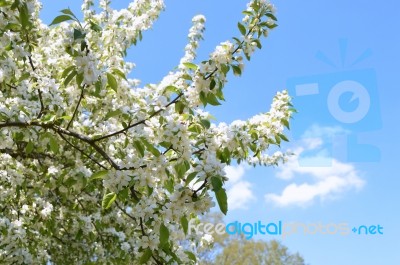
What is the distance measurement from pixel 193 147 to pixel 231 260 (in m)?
22.3

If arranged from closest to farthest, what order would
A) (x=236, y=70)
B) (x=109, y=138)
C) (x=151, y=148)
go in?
1. (x=151, y=148)
2. (x=236, y=70)
3. (x=109, y=138)

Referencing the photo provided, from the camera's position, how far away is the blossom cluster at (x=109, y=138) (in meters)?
2.75

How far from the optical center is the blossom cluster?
275 cm

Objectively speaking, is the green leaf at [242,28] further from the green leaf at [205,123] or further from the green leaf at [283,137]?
the green leaf at [283,137]

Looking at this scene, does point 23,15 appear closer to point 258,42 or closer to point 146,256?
point 258,42

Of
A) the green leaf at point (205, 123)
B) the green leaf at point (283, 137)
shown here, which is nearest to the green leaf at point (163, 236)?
the green leaf at point (205, 123)

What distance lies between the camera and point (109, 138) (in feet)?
14.8

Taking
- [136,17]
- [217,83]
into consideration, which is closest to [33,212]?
[136,17]

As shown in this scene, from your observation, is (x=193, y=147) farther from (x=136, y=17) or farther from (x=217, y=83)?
(x=136, y=17)

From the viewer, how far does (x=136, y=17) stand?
606 cm

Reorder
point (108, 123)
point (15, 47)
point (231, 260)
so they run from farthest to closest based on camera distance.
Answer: point (231, 260) < point (108, 123) < point (15, 47)

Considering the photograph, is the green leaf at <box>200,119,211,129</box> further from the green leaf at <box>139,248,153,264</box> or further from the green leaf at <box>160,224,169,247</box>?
the green leaf at <box>139,248,153,264</box>

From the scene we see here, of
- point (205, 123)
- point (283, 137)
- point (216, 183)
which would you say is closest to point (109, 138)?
point (283, 137)

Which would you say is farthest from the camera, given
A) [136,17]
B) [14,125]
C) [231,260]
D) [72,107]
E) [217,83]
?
[231,260]
